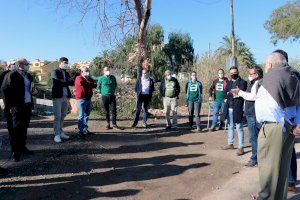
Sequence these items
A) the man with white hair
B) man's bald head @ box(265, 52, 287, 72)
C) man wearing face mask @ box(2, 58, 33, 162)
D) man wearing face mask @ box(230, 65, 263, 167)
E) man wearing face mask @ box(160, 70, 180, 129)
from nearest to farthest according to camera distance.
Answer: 1. the man with white hair
2. man's bald head @ box(265, 52, 287, 72)
3. man wearing face mask @ box(230, 65, 263, 167)
4. man wearing face mask @ box(2, 58, 33, 162)
5. man wearing face mask @ box(160, 70, 180, 129)

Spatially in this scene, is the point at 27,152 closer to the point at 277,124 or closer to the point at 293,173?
the point at 293,173

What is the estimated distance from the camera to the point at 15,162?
27.1 feet

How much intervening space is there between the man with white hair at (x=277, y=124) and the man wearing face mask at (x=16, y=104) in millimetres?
5042

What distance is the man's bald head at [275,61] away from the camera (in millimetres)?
5363

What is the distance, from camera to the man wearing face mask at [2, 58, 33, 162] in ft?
26.7

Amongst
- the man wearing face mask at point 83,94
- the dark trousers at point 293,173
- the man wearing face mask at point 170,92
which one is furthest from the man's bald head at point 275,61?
the man wearing face mask at point 170,92

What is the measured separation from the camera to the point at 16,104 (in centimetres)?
818

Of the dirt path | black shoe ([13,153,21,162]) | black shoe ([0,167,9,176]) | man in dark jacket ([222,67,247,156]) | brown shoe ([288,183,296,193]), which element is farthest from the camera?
man in dark jacket ([222,67,247,156])

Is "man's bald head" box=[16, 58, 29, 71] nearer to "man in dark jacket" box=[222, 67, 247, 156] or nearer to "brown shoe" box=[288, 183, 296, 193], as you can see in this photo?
"man in dark jacket" box=[222, 67, 247, 156]

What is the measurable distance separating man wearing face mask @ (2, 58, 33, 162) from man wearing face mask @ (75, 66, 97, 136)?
2.22 meters

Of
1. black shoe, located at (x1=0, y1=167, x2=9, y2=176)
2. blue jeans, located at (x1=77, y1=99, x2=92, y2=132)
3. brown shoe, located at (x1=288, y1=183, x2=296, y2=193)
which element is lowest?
brown shoe, located at (x1=288, y1=183, x2=296, y2=193)

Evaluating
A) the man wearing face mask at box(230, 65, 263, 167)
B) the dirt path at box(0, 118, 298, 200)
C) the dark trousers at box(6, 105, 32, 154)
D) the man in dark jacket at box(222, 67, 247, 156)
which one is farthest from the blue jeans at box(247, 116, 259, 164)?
the dark trousers at box(6, 105, 32, 154)

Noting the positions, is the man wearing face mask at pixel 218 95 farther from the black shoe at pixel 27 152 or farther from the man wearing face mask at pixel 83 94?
the black shoe at pixel 27 152

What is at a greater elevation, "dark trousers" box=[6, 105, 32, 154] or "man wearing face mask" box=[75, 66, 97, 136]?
"man wearing face mask" box=[75, 66, 97, 136]
